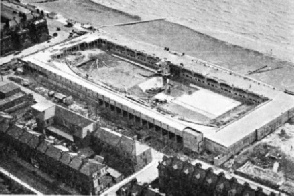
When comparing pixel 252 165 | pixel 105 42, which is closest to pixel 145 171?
pixel 252 165

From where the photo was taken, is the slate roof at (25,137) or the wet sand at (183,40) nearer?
the slate roof at (25,137)

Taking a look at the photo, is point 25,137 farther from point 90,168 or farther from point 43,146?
point 90,168

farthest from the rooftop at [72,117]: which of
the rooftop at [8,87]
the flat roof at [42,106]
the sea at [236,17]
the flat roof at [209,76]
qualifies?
the sea at [236,17]

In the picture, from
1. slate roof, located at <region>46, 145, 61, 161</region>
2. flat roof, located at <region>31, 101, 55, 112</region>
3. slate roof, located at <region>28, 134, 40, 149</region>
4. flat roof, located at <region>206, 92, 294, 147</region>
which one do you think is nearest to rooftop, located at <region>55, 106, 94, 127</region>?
flat roof, located at <region>31, 101, 55, 112</region>

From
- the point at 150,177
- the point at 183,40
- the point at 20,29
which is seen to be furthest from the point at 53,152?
the point at 183,40

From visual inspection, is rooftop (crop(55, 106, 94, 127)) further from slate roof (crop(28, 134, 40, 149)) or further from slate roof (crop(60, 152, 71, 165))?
slate roof (crop(60, 152, 71, 165))

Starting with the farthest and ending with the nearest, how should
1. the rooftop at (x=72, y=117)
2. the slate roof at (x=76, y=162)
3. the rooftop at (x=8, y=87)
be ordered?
1. the rooftop at (x=8, y=87)
2. the rooftop at (x=72, y=117)
3. the slate roof at (x=76, y=162)

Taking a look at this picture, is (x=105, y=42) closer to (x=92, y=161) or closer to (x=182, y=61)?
(x=182, y=61)

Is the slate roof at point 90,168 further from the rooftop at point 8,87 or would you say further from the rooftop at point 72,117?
the rooftop at point 8,87
